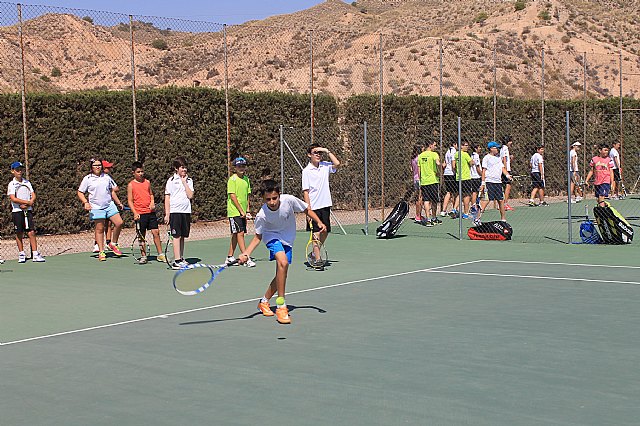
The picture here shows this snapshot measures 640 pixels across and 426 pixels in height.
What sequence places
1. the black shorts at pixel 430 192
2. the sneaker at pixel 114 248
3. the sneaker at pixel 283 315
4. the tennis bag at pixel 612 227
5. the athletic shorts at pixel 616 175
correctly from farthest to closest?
the athletic shorts at pixel 616 175
the black shorts at pixel 430 192
the tennis bag at pixel 612 227
the sneaker at pixel 114 248
the sneaker at pixel 283 315

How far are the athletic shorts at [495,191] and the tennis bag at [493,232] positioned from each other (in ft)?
5.84

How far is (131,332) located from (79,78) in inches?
1554

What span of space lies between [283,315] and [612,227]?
919cm

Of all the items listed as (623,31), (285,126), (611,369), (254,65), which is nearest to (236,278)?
(611,369)

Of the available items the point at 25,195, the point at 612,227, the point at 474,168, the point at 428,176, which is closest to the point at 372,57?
the point at 474,168

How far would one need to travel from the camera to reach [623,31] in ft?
220

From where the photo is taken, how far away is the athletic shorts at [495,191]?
20969 mm

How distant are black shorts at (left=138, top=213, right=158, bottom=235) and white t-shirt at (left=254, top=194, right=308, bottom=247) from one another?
20.0ft

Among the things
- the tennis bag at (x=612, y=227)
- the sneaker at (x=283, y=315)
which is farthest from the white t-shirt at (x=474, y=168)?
the sneaker at (x=283, y=315)

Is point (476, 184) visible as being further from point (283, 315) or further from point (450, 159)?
point (283, 315)

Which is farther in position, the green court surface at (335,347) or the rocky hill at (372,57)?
the rocky hill at (372,57)

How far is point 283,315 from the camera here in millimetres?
10430

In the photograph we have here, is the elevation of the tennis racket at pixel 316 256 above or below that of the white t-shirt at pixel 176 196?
below

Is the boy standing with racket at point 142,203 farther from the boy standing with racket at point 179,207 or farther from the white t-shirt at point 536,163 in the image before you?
the white t-shirt at point 536,163
